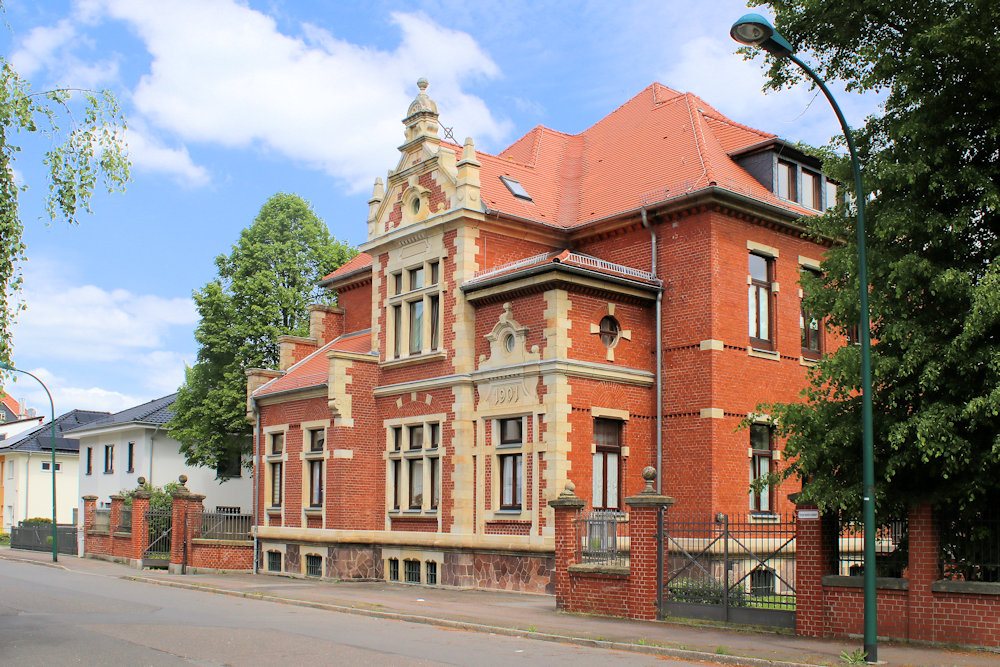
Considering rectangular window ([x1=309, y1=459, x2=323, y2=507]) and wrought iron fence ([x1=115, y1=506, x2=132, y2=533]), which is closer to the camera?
rectangular window ([x1=309, y1=459, x2=323, y2=507])

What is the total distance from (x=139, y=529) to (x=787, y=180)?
911 inches

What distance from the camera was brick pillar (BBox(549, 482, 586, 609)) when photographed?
61.2 ft

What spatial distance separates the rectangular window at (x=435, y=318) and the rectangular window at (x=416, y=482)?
10.2 feet

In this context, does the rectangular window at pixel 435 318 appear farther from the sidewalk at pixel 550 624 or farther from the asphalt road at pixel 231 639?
the asphalt road at pixel 231 639

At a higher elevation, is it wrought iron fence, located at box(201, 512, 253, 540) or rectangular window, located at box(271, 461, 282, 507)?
rectangular window, located at box(271, 461, 282, 507)

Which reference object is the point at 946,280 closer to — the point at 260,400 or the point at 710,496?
the point at 710,496

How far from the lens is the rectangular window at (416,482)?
1040 inches

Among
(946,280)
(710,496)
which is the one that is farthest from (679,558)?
(946,280)

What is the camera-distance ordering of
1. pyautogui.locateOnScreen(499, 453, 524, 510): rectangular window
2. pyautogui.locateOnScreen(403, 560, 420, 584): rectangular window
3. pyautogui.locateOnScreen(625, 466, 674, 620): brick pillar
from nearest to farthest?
pyautogui.locateOnScreen(625, 466, 674, 620): brick pillar < pyautogui.locateOnScreen(499, 453, 524, 510): rectangular window < pyautogui.locateOnScreen(403, 560, 420, 584): rectangular window

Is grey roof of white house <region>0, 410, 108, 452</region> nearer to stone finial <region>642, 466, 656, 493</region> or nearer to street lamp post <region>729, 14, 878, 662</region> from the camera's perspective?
stone finial <region>642, 466, 656, 493</region>

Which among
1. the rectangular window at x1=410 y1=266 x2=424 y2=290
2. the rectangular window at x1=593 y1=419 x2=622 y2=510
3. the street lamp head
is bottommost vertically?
the rectangular window at x1=593 y1=419 x2=622 y2=510

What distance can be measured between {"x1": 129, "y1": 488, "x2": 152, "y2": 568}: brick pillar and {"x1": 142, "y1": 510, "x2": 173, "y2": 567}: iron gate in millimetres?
127

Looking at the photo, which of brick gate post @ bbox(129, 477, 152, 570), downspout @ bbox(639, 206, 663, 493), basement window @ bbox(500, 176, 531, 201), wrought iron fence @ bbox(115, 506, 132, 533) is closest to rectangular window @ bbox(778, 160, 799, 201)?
downspout @ bbox(639, 206, 663, 493)

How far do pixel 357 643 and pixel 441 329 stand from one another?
12.8 metres
